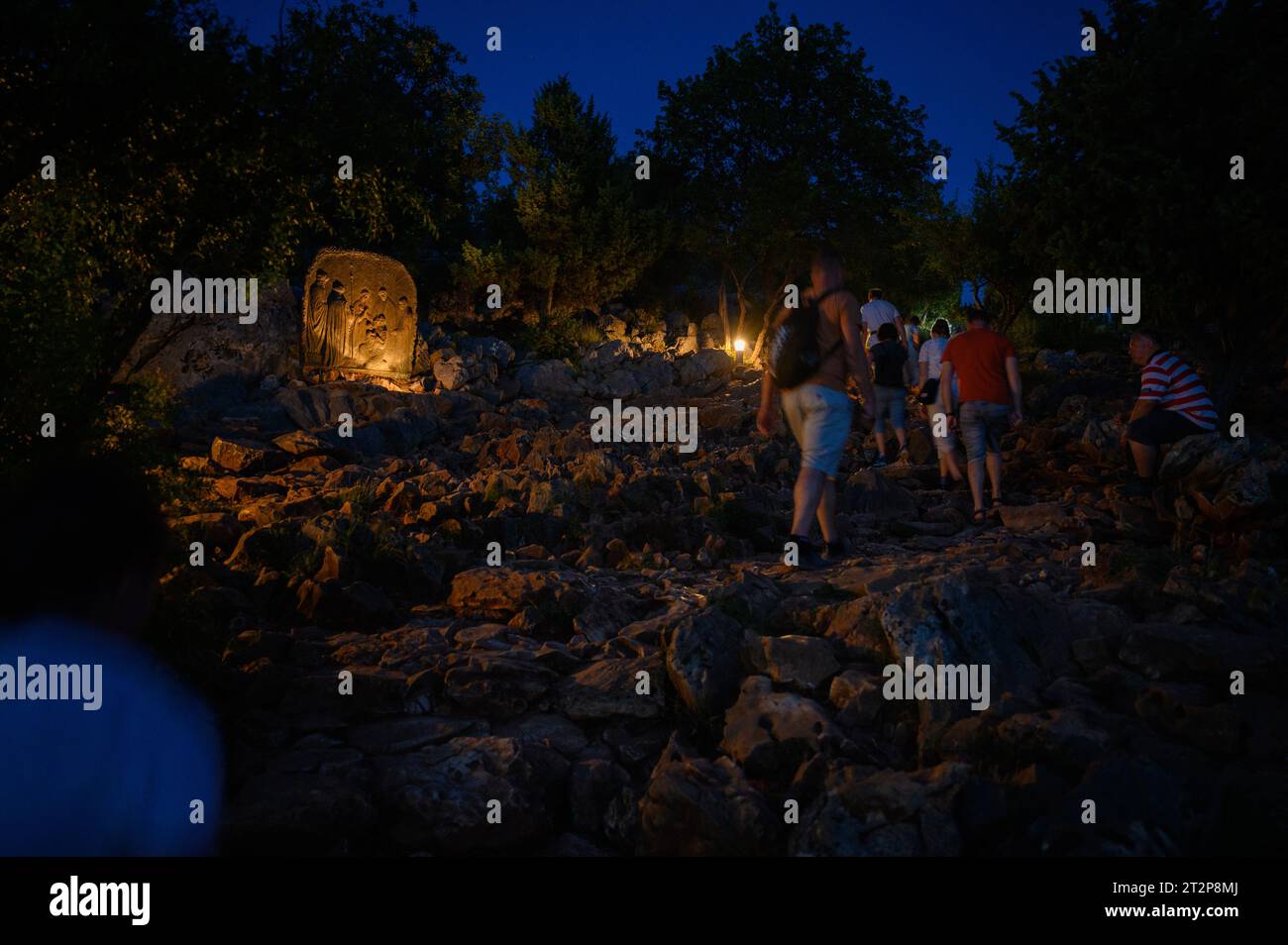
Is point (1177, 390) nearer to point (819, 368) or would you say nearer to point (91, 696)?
point (819, 368)

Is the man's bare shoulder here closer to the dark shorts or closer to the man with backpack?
the man with backpack

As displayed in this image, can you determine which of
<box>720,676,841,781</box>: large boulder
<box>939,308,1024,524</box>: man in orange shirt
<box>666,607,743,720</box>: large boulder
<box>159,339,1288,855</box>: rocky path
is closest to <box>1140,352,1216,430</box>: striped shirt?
<box>159,339,1288,855</box>: rocky path

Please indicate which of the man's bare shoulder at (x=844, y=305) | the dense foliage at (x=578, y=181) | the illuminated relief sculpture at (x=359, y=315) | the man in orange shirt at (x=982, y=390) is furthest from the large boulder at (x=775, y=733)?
the illuminated relief sculpture at (x=359, y=315)

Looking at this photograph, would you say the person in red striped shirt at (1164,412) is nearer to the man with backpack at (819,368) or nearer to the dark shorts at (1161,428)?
the dark shorts at (1161,428)

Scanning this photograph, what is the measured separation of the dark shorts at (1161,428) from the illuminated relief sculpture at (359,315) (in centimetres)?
1664

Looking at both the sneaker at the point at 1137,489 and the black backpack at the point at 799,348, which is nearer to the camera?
the black backpack at the point at 799,348

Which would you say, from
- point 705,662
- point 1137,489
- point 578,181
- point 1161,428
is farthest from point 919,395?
point 578,181

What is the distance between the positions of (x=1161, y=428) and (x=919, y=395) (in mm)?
4237

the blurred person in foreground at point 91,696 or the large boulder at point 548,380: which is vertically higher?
the large boulder at point 548,380

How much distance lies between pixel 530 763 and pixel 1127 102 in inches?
591

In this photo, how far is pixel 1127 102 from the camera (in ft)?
43.8

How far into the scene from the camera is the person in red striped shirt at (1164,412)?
877cm

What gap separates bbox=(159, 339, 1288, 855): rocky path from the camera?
11.4 ft
